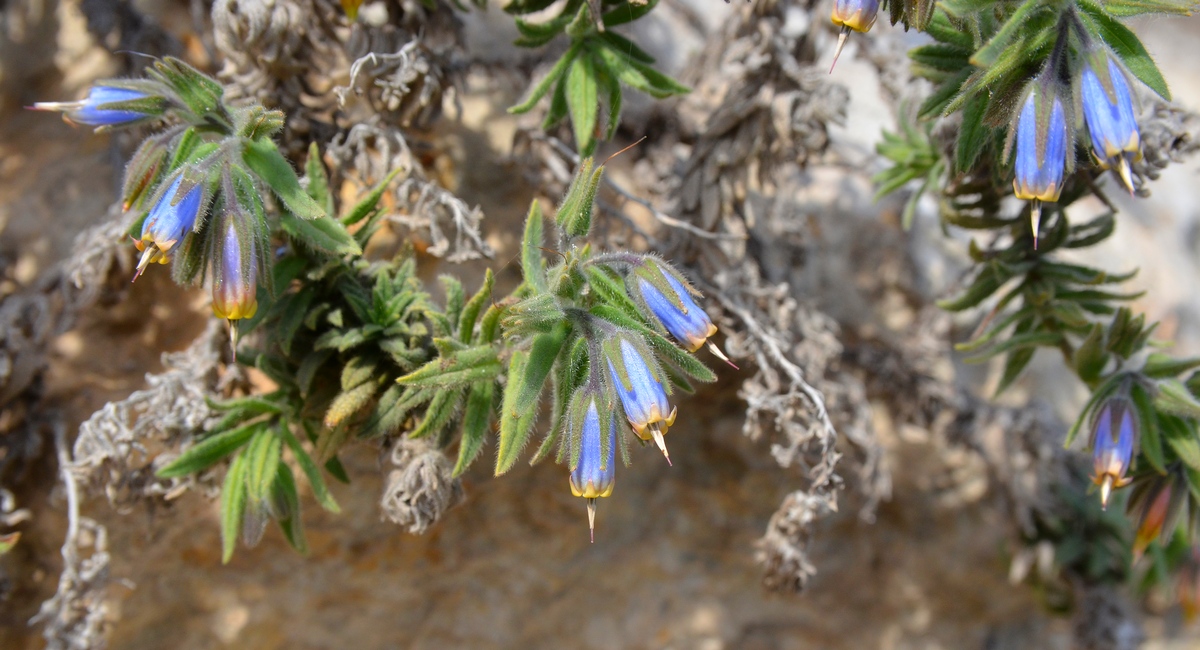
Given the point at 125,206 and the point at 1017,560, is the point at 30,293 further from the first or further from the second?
the point at 1017,560

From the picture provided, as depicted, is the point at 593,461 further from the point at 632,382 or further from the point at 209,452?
the point at 209,452

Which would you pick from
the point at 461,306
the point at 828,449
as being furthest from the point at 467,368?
the point at 828,449

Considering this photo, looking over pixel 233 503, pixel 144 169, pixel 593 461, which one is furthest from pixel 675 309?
pixel 233 503

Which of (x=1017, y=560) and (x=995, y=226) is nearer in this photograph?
(x=995, y=226)

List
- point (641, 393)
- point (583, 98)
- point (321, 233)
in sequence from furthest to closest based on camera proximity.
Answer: point (583, 98) → point (321, 233) → point (641, 393)

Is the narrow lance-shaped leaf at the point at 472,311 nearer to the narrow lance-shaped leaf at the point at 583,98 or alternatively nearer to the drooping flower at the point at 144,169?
the narrow lance-shaped leaf at the point at 583,98

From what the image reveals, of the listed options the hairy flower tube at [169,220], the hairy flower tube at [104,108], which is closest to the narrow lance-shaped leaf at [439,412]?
the hairy flower tube at [169,220]
